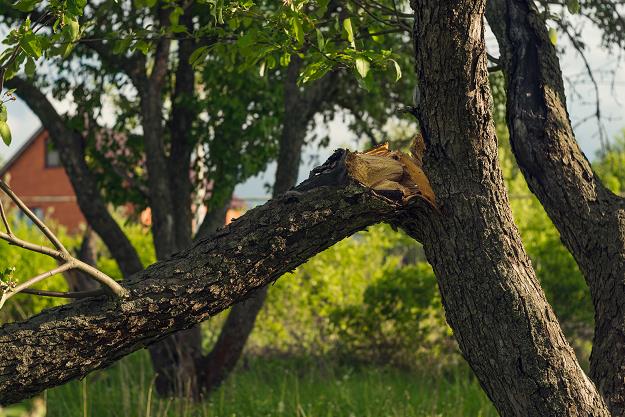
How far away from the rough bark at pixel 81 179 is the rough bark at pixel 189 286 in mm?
4223

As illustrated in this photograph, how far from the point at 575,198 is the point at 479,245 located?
98cm

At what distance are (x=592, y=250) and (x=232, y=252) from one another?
81.5 inches

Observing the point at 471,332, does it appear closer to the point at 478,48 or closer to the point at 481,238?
the point at 481,238

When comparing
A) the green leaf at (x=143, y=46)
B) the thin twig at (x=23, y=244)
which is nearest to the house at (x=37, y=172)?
the green leaf at (x=143, y=46)

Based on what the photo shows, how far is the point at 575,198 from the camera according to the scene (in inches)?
179

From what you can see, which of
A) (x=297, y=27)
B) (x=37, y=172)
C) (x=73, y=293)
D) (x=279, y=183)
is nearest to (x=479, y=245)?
(x=297, y=27)

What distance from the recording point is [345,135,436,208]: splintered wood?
3855mm

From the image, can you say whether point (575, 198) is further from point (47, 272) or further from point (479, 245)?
point (47, 272)

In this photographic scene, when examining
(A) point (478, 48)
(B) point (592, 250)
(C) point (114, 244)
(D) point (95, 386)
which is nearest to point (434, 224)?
(A) point (478, 48)

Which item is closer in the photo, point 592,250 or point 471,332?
point 471,332

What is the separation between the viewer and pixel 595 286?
15.2 ft

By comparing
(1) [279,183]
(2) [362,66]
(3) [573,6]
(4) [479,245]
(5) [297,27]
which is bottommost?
(4) [479,245]

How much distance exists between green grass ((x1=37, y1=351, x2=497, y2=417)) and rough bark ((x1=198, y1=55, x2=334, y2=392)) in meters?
0.25

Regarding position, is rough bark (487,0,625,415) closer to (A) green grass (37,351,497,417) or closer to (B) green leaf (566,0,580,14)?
(B) green leaf (566,0,580,14)
